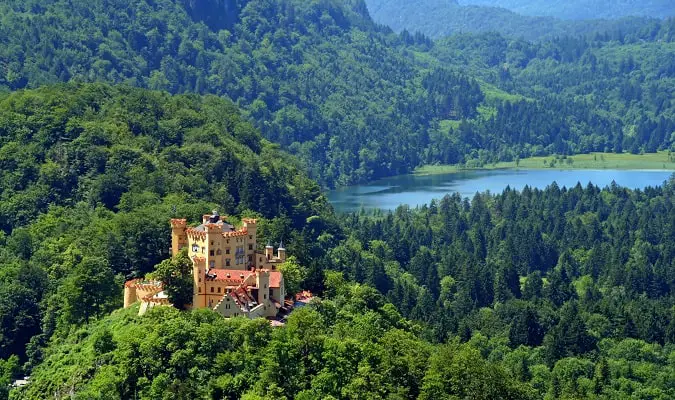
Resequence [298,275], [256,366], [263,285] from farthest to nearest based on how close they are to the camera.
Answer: [298,275] → [263,285] → [256,366]

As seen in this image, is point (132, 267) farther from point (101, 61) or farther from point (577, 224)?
point (101, 61)

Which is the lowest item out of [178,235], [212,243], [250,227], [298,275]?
[298,275]

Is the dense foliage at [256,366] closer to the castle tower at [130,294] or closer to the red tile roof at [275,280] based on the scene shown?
the red tile roof at [275,280]

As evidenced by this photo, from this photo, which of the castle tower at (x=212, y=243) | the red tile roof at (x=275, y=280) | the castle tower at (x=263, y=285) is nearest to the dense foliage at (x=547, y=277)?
the red tile roof at (x=275, y=280)

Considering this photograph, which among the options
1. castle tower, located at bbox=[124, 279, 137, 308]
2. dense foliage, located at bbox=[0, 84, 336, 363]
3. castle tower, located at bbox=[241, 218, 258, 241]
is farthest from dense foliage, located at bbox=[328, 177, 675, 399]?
castle tower, located at bbox=[124, 279, 137, 308]

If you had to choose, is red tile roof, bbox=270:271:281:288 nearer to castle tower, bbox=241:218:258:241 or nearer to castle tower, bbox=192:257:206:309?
castle tower, bbox=192:257:206:309

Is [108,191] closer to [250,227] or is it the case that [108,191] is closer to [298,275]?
[250,227]

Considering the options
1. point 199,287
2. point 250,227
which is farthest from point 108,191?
point 199,287
